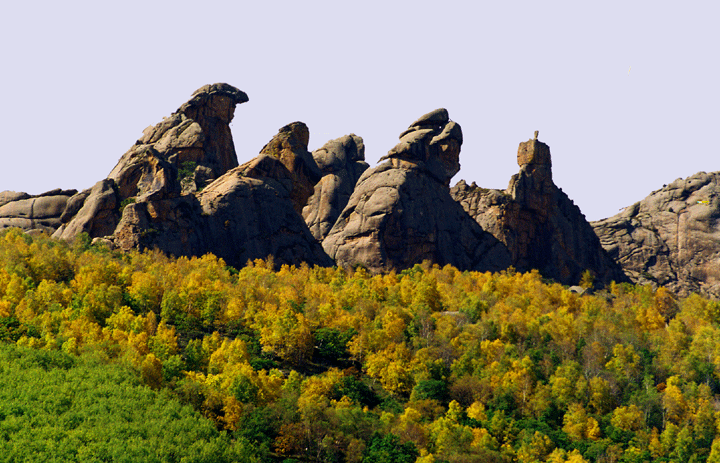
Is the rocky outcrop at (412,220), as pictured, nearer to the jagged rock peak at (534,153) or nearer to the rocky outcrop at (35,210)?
the jagged rock peak at (534,153)

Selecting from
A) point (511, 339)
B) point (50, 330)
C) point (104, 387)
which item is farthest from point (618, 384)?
point (50, 330)

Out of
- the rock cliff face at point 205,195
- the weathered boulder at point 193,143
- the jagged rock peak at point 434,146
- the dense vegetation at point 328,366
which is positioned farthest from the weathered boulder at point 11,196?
the jagged rock peak at point 434,146

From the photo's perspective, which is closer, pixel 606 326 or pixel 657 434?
pixel 657 434

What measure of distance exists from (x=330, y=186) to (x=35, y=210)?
222ft

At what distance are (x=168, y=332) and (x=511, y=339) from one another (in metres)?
56.4

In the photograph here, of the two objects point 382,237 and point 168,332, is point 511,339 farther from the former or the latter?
point 168,332

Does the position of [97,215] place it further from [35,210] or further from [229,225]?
[229,225]

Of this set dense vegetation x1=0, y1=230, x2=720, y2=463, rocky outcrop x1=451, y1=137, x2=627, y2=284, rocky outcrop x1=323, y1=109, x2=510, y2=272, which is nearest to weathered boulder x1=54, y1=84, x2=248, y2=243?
dense vegetation x1=0, y1=230, x2=720, y2=463

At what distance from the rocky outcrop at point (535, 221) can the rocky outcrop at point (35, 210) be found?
91360 mm

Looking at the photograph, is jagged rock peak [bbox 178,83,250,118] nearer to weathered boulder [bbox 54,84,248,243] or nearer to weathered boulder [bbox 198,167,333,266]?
weathered boulder [bbox 54,84,248,243]

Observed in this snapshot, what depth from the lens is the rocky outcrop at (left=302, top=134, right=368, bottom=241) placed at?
581ft

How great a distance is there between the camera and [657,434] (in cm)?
9969

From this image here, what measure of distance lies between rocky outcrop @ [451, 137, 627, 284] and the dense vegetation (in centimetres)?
2467

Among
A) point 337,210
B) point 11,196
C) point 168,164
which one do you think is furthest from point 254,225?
point 11,196
